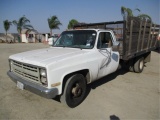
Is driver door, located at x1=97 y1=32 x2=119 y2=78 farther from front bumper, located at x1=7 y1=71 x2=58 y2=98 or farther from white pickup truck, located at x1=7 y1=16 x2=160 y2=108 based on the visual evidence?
front bumper, located at x1=7 y1=71 x2=58 y2=98

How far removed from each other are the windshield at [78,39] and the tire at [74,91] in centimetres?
108

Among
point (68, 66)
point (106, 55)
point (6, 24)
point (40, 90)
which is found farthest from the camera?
point (6, 24)

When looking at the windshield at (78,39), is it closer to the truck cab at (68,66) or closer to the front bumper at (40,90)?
the truck cab at (68,66)

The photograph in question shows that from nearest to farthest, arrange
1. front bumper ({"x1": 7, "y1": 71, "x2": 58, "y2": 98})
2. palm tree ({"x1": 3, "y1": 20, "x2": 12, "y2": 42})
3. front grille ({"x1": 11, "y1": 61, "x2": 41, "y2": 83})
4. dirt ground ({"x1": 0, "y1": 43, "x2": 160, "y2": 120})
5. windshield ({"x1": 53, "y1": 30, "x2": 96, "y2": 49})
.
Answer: front bumper ({"x1": 7, "y1": 71, "x2": 58, "y2": 98}) < front grille ({"x1": 11, "y1": 61, "x2": 41, "y2": 83}) < dirt ground ({"x1": 0, "y1": 43, "x2": 160, "y2": 120}) < windshield ({"x1": 53, "y1": 30, "x2": 96, "y2": 49}) < palm tree ({"x1": 3, "y1": 20, "x2": 12, "y2": 42})

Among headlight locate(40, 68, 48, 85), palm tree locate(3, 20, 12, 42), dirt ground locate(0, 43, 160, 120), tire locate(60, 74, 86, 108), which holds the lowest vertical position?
dirt ground locate(0, 43, 160, 120)

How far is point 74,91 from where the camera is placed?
3910 millimetres

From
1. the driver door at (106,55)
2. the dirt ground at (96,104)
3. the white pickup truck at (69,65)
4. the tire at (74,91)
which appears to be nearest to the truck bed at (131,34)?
the white pickup truck at (69,65)

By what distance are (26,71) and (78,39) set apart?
195 centimetres

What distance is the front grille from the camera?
341cm

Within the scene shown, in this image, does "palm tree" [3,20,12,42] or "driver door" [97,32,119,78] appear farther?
"palm tree" [3,20,12,42]

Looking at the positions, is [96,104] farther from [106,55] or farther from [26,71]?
[26,71]

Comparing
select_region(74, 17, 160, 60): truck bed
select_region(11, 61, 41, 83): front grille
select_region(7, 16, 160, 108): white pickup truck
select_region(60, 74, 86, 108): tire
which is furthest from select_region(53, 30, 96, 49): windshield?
select_region(11, 61, 41, 83): front grille

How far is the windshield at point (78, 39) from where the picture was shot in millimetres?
4605

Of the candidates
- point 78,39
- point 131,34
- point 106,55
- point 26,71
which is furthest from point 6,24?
point 26,71
